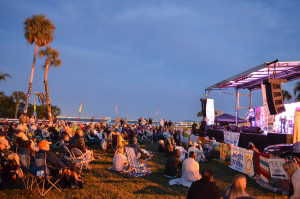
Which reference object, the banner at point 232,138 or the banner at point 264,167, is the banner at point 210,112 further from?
the banner at point 264,167

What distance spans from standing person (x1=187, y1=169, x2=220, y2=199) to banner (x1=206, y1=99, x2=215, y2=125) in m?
19.5

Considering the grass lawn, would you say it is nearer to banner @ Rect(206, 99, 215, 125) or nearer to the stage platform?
the stage platform

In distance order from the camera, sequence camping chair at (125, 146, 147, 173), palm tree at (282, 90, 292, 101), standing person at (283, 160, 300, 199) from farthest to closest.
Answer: palm tree at (282, 90, 292, 101) → camping chair at (125, 146, 147, 173) → standing person at (283, 160, 300, 199)

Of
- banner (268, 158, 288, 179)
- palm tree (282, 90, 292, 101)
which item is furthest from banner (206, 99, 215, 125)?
palm tree (282, 90, 292, 101)

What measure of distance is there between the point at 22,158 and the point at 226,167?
7.54m

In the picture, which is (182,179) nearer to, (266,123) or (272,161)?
(272,161)

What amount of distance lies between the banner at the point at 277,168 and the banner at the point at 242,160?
137 cm

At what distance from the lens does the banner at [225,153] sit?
35.2 feet

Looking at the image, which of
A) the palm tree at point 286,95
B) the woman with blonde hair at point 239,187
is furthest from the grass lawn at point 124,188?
the palm tree at point 286,95

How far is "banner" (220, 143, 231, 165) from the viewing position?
10715 millimetres

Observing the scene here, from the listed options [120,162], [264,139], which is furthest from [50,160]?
[264,139]

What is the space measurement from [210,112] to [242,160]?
15.0m

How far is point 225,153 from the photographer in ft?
36.3

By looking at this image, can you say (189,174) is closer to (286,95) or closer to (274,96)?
(274,96)
